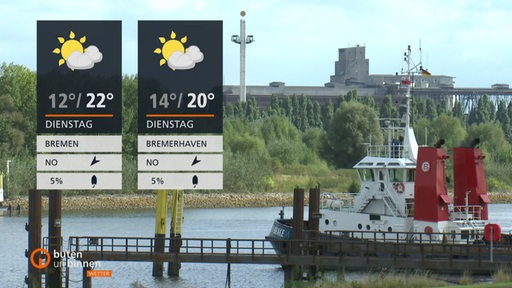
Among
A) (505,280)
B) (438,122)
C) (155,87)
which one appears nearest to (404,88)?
(505,280)

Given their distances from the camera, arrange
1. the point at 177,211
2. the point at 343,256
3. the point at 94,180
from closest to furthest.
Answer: the point at 94,180, the point at 343,256, the point at 177,211

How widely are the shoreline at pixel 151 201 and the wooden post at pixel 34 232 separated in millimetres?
63094

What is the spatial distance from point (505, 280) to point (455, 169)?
14.2 metres

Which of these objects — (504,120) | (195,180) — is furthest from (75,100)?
(504,120)

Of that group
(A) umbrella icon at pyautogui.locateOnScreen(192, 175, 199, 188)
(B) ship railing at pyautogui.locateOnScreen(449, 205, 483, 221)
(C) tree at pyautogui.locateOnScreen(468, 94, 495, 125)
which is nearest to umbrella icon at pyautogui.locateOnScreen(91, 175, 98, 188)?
(A) umbrella icon at pyautogui.locateOnScreen(192, 175, 199, 188)

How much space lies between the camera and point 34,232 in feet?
143

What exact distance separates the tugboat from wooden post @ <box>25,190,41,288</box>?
43.5 feet

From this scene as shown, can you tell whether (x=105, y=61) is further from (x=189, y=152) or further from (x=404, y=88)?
(x=404, y=88)
